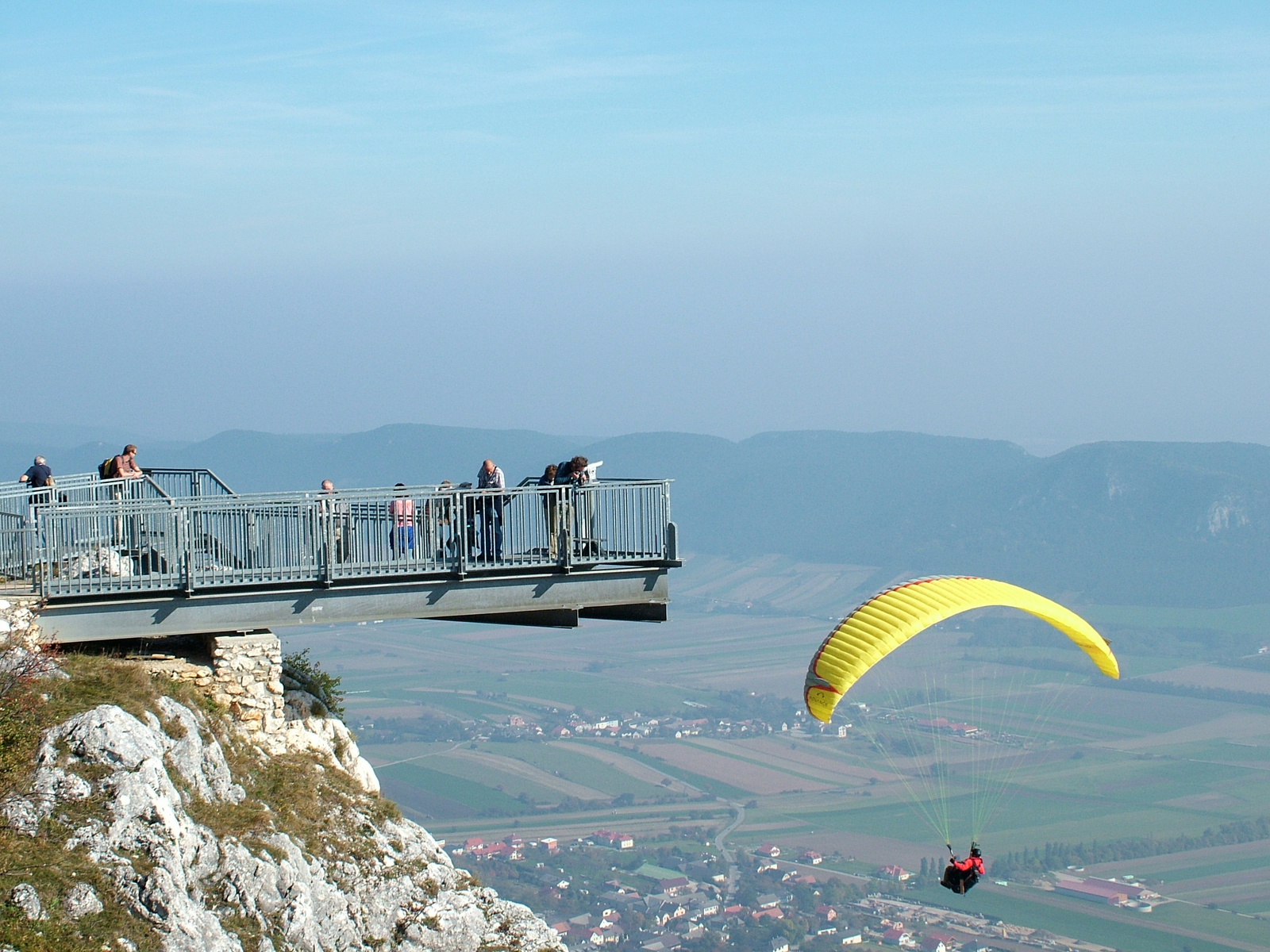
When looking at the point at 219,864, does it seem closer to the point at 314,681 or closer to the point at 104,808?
the point at 104,808

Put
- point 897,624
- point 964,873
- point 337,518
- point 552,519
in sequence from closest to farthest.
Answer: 1. point 337,518
2. point 552,519
3. point 897,624
4. point 964,873

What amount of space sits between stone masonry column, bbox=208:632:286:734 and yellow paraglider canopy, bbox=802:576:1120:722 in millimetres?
7880

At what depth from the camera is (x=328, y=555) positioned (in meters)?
21.0

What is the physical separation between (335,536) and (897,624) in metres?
8.69

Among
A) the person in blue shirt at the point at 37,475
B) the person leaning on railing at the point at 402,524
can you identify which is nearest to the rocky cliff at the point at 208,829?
the person leaning on railing at the point at 402,524

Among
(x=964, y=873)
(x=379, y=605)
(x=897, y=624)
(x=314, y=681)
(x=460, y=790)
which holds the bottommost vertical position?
(x=460, y=790)

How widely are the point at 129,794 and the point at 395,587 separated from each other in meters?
→ 5.58

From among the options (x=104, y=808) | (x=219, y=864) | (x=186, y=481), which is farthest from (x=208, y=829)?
(x=186, y=481)

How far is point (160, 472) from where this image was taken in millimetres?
25984

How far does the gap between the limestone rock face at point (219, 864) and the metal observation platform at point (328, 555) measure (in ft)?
6.20

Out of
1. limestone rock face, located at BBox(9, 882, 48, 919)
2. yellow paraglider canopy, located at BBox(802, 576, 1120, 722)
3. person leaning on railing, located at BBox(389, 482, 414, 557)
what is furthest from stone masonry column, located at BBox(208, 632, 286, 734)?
yellow paraglider canopy, located at BBox(802, 576, 1120, 722)

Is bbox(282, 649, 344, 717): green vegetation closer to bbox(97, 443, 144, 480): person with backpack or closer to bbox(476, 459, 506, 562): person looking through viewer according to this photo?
bbox(476, 459, 506, 562): person looking through viewer

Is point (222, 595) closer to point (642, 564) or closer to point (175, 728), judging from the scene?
point (175, 728)

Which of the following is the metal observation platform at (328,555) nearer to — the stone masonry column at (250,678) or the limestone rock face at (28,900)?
the stone masonry column at (250,678)
